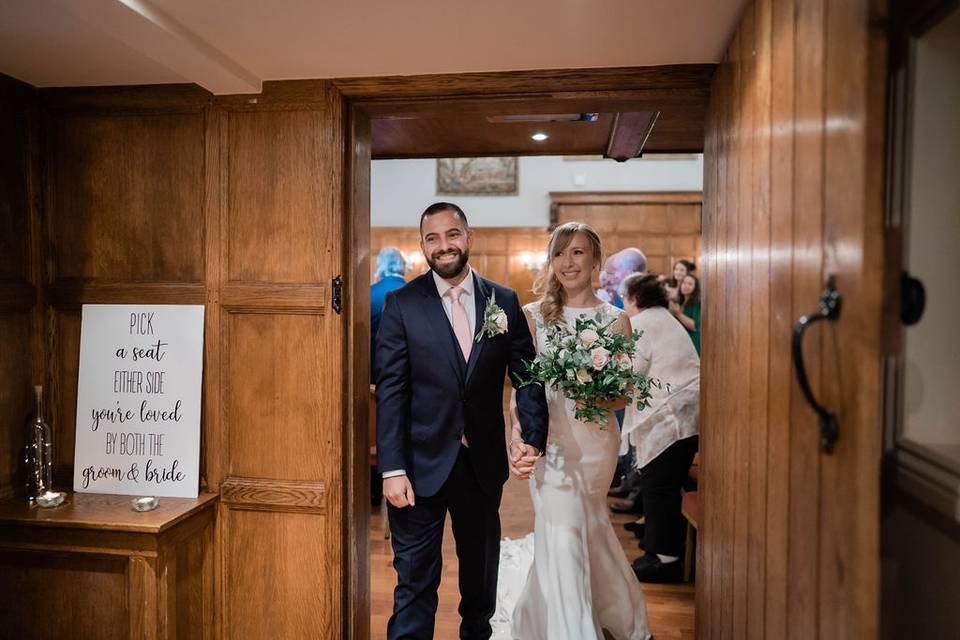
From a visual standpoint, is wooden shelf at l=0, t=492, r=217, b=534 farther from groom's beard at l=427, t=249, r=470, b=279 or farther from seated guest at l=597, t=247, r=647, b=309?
seated guest at l=597, t=247, r=647, b=309

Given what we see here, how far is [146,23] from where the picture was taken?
67.2 inches

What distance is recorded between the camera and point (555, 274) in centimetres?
278

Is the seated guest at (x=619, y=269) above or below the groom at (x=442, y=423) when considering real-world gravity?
above

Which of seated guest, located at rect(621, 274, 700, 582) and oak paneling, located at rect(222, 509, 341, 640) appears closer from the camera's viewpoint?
oak paneling, located at rect(222, 509, 341, 640)

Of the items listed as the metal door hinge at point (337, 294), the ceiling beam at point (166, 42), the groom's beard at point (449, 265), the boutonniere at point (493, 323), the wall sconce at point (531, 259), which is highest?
the wall sconce at point (531, 259)

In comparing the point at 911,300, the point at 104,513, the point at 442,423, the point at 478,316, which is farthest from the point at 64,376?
the point at 911,300

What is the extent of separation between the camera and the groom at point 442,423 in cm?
230

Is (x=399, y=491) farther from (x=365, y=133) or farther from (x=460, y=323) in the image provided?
(x=365, y=133)

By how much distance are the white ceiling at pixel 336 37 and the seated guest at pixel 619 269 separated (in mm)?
2234

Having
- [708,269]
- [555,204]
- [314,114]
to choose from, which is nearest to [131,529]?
[314,114]

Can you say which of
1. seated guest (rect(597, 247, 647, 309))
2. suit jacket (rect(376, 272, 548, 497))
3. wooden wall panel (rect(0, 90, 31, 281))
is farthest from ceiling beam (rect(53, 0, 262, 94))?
seated guest (rect(597, 247, 647, 309))

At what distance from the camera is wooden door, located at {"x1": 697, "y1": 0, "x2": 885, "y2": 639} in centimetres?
93

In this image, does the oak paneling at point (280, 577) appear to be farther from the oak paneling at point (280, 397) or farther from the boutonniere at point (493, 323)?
the boutonniere at point (493, 323)

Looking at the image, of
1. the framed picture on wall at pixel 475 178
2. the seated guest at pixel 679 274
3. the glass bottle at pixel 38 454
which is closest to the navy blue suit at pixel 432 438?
the glass bottle at pixel 38 454
